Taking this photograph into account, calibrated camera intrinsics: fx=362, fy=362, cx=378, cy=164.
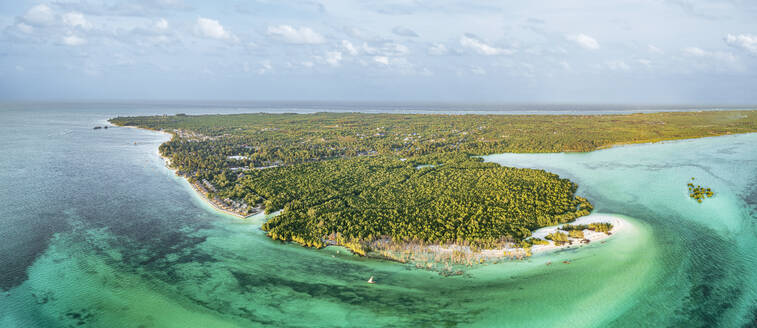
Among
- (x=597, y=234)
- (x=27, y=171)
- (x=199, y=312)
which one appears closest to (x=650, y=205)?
(x=597, y=234)

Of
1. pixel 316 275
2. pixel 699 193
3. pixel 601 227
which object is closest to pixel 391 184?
pixel 316 275

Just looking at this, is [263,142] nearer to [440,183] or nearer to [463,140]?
[463,140]

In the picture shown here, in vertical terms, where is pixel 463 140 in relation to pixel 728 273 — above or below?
above

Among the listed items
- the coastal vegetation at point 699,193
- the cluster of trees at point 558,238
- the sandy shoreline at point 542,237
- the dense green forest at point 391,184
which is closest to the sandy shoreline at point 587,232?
the sandy shoreline at point 542,237

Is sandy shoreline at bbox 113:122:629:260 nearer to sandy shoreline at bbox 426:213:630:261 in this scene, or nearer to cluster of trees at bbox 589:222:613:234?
sandy shoreline at bbox 426:213:630:261

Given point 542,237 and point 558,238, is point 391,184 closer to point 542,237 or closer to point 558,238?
point 542,237

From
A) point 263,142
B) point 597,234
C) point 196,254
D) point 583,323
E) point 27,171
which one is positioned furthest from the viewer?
point 263,142

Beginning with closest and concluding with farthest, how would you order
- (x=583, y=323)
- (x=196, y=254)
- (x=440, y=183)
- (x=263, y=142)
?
(x=583, y=323), (x=196, y=254), (x=440, y=183), (x=263, y=142)
